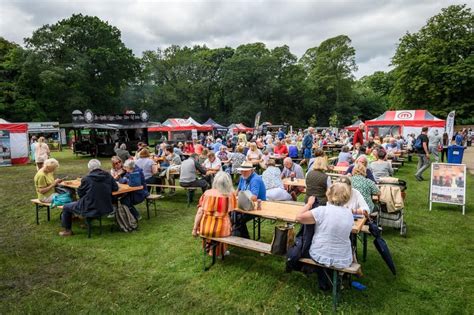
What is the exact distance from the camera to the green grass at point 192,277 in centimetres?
326

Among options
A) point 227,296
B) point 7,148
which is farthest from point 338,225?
point 7,148

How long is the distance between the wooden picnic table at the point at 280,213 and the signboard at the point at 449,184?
12.9 feet

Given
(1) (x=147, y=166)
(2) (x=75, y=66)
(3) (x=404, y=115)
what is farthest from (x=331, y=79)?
(1) (x=147, y=166)

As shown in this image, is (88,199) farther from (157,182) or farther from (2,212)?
(2,212)

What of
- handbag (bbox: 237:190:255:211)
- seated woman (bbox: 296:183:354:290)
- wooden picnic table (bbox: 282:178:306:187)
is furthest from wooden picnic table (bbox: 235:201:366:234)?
wooden picnic table (bbox: 282:178:306:187)

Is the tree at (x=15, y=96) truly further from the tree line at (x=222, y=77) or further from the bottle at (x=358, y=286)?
the bottle at (x=358, y=286)

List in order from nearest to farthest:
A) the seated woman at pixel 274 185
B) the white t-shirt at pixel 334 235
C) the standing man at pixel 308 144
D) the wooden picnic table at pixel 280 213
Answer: the white t-shirt at pixel 334 235
the wooden picnic table at pixel 280 213
the seated woman at pixel 274 185
the standing man at pixel 308 144

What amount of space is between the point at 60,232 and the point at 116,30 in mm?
38016

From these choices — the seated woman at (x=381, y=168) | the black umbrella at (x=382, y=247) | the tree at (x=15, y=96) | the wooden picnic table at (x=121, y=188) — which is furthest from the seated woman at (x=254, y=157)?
the tree at (x=15, y=96)

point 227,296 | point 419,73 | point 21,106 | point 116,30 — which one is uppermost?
point 116,30

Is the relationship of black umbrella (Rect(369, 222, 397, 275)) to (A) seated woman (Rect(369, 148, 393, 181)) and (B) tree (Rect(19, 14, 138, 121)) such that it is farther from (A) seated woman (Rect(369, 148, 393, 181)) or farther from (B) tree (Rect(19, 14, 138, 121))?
(B) tree (Rect(19, 14, 138, 121))

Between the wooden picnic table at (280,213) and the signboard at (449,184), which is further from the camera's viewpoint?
the signboard at (449,184)

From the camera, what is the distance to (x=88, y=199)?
199 inches

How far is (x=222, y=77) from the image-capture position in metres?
47.4
